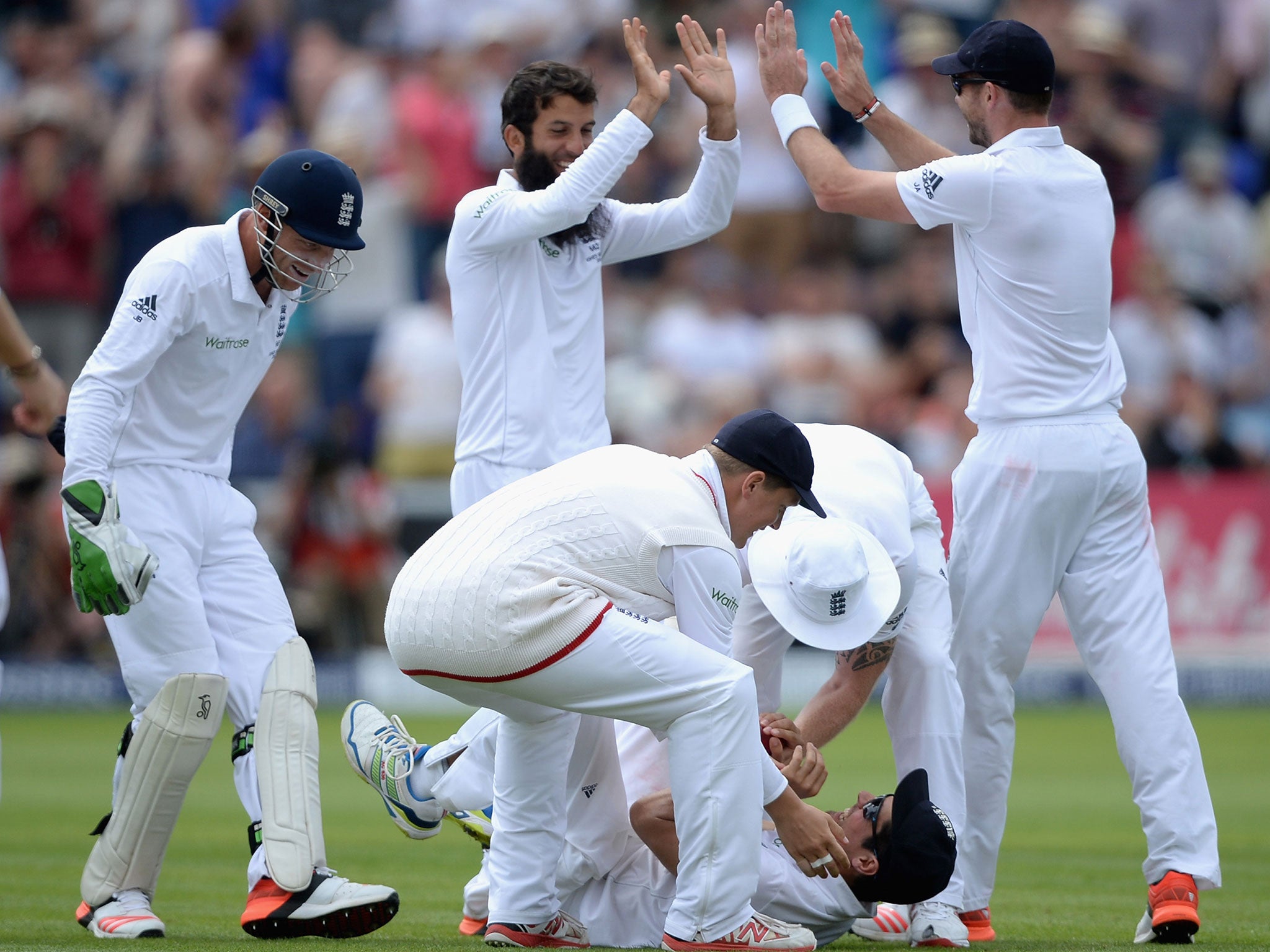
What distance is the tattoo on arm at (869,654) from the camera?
617 cm

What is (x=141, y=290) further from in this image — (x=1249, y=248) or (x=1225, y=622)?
(x=1249, y=248)

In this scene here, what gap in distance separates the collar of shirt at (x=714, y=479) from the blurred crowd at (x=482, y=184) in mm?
9282

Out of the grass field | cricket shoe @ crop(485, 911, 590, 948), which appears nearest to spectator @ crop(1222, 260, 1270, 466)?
the grass field

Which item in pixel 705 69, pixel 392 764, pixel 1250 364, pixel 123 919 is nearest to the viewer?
pixel 123 919

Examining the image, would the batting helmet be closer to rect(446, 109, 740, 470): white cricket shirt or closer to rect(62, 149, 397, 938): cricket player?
rect(62, 149, 397, 938): cricket player

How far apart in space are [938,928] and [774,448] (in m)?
1.76

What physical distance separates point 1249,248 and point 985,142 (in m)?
11.4

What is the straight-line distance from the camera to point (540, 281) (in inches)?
273

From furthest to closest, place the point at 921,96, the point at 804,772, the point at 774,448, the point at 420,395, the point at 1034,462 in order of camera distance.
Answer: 1. the point at 921,96
2. the point at 420,395
3. the point at 1034,462
4. the point at 804,772
5. the point at 774,448

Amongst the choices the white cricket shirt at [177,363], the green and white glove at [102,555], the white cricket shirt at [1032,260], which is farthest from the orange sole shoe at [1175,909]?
the white cricket shirt at [177,363]

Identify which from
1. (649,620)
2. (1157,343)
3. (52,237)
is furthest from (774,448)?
(52,237)

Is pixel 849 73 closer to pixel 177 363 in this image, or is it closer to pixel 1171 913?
pixel 177 363

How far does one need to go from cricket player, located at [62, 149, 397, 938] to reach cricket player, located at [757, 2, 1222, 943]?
195cm

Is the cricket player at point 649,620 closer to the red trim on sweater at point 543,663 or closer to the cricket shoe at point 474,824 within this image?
the red trim on sweater at point 543,663
